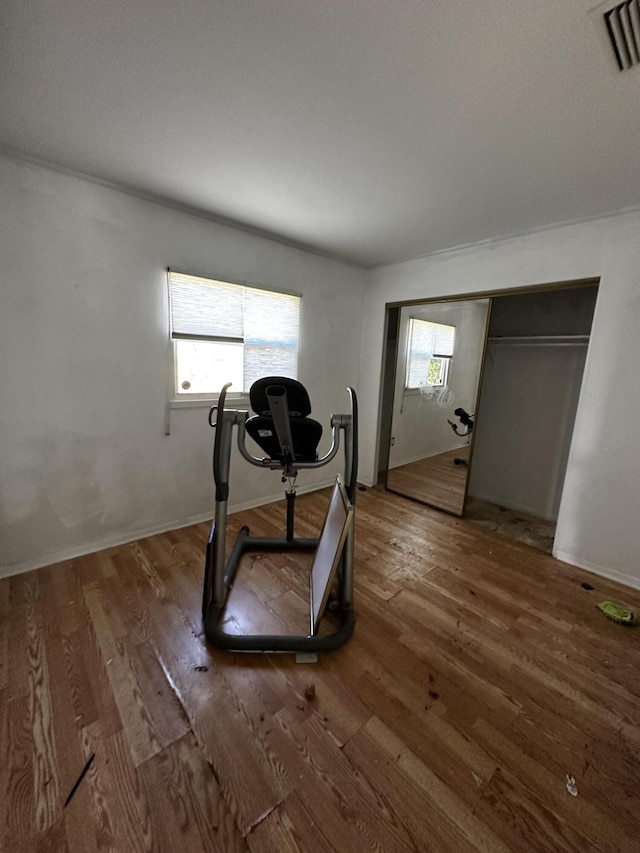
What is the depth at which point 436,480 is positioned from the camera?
13.0 feet

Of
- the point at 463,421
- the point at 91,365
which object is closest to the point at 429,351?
the point at 463,421

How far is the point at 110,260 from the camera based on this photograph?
7.38 ft

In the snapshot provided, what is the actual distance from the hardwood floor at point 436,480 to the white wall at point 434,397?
0.09 m

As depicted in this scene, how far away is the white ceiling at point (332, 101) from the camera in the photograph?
1.08m

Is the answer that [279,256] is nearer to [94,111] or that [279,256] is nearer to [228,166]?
[228,166]

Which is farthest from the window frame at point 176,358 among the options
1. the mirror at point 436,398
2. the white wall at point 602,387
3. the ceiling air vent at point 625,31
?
the ceiling air vent at point 625,31

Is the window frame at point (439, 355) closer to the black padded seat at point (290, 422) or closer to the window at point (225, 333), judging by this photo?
the window at point (225, 333)

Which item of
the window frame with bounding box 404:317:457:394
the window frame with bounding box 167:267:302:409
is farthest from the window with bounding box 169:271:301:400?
the window frame with bounding box 404:317:457:394

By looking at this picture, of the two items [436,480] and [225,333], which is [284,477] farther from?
[436,480]

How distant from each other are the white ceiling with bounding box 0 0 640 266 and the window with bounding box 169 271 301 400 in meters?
0.69

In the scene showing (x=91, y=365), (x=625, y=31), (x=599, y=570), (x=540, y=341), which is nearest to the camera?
(x=625, y=31)

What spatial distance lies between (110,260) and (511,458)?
399cm

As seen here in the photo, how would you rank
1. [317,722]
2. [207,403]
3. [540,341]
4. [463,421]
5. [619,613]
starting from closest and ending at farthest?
1. [317,722]
2. [619,613]
3. [207,403]
4. [540,341]
5. [463,421]

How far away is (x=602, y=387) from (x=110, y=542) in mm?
3807
